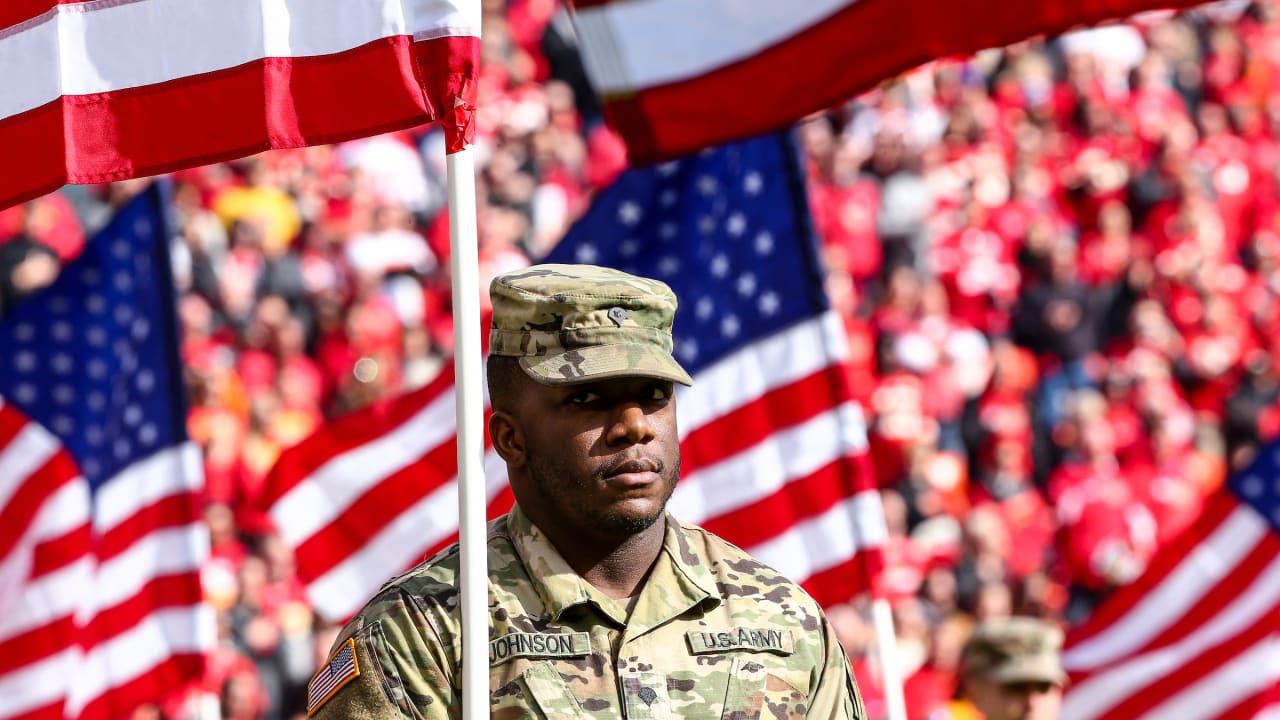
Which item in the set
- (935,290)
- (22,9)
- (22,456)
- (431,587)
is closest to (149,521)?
(22,456)

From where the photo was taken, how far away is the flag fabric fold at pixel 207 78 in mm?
3798

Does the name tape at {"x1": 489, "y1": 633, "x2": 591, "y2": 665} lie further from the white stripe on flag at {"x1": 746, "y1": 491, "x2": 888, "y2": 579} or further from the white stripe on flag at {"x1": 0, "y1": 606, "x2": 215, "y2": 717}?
the white stripe on flag at {"x1": 0, "y1": 606, "x2": 215, "y2": 717}

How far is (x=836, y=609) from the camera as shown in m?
6.86

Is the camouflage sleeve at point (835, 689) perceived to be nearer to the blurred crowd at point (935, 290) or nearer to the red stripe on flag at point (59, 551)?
the red stripe on flag at point (59, 551)

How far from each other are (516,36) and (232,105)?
9.09 metres

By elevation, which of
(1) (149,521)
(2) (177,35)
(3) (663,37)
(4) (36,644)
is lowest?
(4) (36,644)

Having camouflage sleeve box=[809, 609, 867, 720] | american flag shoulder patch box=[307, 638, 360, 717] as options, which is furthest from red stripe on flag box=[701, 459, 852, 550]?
american flag shoulder patch box=[307, 638, 360, 717]

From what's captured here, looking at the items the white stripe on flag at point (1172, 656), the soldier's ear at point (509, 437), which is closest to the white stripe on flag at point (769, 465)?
the white stripe on flag at point (1172, 656)

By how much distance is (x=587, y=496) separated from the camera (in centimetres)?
339

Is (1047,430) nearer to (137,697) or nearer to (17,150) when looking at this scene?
(137,697)

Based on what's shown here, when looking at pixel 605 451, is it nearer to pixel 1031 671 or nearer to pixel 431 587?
pixel 431 587

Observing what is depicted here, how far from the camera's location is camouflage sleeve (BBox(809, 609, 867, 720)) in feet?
11.4

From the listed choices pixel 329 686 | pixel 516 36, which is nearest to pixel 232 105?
pixel 329 686

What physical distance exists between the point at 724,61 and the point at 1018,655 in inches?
77.6
